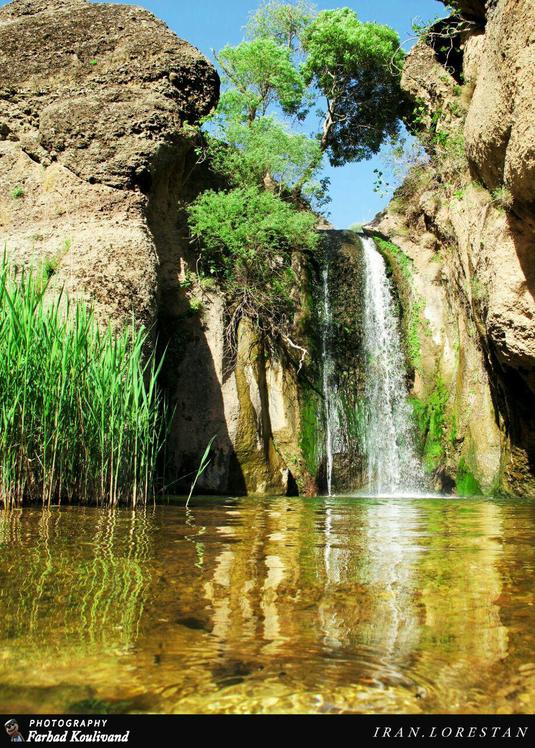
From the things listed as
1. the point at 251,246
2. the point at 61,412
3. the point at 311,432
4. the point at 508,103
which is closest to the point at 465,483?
the point at 311,432

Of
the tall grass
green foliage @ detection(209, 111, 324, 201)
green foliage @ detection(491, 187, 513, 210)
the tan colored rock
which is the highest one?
green foliage @ detection(209, 111, 324, 201)

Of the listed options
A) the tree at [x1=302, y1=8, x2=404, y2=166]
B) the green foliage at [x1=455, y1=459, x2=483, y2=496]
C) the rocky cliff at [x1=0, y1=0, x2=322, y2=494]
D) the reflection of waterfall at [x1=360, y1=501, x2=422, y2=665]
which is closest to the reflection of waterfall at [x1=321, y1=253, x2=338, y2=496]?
the rocky cliff at [x1=0, y1=0, x2=322, y2=494]

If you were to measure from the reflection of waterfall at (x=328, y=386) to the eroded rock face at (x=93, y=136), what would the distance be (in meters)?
3.72

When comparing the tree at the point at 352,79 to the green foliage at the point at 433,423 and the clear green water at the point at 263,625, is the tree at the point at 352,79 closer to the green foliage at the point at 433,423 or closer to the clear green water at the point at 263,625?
the green foliage at the point at 433,423

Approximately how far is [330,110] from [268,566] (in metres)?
23.1

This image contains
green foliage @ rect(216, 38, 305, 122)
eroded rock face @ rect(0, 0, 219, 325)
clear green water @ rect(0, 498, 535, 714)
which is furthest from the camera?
green foliage @ rect(216, 38, 305, 122)

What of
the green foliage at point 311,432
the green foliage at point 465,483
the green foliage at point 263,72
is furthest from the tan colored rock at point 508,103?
the green foliage at point 263,72

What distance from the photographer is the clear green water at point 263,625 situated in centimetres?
146

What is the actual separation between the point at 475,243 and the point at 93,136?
265 inches

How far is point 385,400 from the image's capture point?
13172 millimetres

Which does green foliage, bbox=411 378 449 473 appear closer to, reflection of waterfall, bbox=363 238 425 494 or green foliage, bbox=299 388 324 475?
reflection of waterfall, bbox=363 238 425 494

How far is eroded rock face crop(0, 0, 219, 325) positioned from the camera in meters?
9.95

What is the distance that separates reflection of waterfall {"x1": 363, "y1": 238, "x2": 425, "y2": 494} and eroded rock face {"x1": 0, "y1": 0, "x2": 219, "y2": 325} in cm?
472
